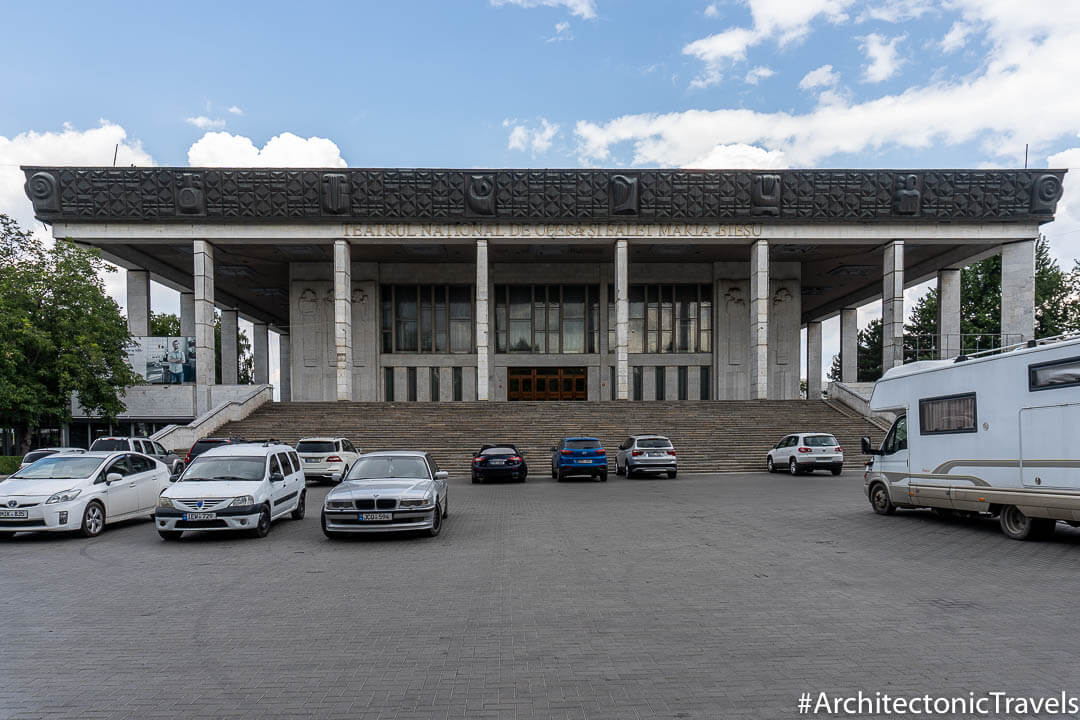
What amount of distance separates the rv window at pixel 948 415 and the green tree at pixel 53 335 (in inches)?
1152

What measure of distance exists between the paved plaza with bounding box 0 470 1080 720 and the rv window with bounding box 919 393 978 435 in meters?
1.79

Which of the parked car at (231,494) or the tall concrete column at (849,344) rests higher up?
the tall concrete column at (849,344)

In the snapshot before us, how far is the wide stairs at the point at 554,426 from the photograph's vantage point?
2833 cm

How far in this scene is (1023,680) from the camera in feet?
15.3

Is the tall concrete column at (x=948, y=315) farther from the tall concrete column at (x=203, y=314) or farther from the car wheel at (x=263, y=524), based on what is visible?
the tall concrete column at (x=203, y=314)

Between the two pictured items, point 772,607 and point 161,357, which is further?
point 161,357

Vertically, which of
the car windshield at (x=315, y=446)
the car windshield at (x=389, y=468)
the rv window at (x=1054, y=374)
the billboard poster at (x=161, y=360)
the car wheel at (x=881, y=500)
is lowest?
the car wheel at (x=881, y=500)

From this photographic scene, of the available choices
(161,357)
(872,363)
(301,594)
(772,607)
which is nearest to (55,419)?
(161,357)

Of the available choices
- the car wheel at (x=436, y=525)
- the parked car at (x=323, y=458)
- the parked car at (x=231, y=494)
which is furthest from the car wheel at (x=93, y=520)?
the parked car at (x=323, y=458)

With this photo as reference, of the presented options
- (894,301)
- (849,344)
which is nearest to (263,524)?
(894,301)

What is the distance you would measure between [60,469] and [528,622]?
10.4m

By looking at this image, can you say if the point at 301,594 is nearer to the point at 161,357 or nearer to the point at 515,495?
the point at 515,495

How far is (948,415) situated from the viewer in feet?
38.9

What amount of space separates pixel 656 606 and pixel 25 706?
16.9 ft
